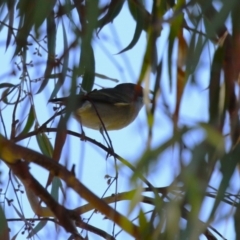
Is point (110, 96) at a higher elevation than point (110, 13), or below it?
higher

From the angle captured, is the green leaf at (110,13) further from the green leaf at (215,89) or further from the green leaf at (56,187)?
the green leaf at (56,187)

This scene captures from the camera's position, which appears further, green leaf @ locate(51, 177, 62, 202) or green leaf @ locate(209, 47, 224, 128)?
green leaf @ locate(51, 177, 62, 202)

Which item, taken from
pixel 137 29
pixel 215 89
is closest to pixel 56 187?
pixel 137 29

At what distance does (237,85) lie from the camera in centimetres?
134

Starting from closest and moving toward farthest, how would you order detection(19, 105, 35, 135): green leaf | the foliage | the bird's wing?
the foliage < detection(19, 105, 35, 135): green leaf < the bird's wing

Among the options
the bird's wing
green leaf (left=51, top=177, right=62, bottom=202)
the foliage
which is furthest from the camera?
the bird's wing

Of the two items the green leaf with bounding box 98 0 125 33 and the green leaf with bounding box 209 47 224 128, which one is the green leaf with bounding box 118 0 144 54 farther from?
the green leaf with bounding box 209 47 224 128

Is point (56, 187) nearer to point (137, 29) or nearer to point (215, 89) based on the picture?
point (137, 29)

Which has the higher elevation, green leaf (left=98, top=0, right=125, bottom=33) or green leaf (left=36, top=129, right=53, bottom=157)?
green leaf (left=36, top=129, right=53, bottom=157)

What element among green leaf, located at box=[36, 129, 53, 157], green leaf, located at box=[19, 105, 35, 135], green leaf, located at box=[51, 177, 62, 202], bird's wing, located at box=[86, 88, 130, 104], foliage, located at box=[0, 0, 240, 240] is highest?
bird's wing, located at box=[86, 88, 130, 104]

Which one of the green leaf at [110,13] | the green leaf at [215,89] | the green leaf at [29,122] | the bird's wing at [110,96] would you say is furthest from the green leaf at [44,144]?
the bird's wing at [110,96]

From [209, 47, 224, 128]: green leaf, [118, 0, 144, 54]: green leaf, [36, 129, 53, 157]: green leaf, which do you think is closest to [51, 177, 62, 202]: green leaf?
[36, 129, 53, 157]: green leaf

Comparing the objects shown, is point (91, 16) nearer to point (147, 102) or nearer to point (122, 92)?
point (147, 102)

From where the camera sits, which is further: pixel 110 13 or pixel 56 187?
pixel 56 187
